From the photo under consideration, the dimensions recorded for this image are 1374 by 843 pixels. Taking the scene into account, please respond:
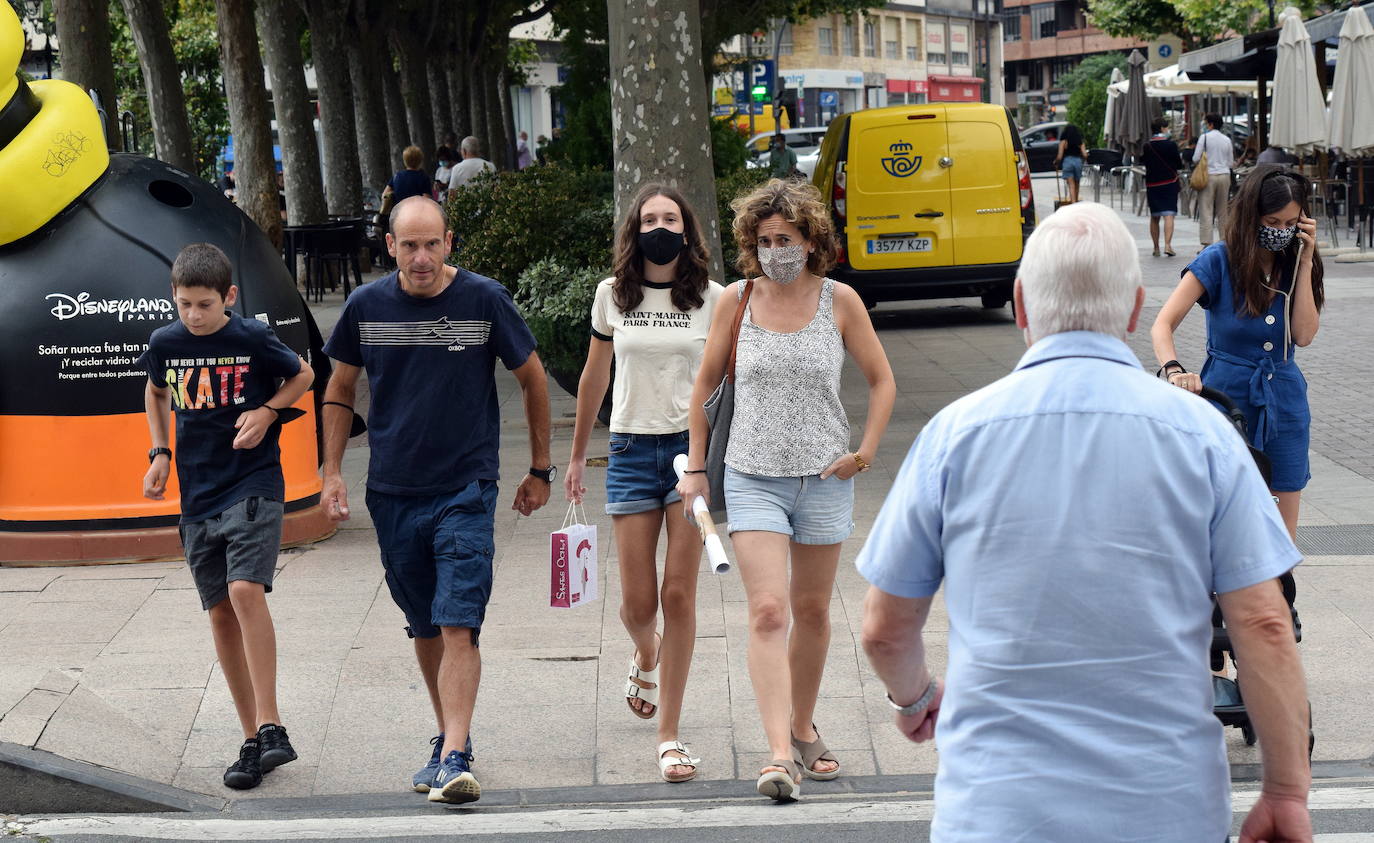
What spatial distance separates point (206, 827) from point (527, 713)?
47.3 inches

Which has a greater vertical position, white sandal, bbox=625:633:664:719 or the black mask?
the black mask

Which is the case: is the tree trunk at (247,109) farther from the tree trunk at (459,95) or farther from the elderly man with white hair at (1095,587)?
the tree trunk at (459,95)

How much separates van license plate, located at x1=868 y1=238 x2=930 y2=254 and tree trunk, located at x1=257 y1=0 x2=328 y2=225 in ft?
27.4

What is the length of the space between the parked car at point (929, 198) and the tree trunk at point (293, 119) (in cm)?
814

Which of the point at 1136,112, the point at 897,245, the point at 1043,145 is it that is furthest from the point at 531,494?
the point at 1043,145

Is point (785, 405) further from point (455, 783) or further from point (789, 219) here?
point (455, 783)

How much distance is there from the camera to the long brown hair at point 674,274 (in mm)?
5164

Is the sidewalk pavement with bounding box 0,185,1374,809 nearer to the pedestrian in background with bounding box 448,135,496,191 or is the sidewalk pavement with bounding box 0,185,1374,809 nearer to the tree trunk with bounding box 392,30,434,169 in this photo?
the pedestrian in background with bounding box 448,135,496,191

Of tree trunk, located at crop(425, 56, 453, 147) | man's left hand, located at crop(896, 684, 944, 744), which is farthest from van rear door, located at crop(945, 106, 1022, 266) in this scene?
tree trunk, located at crop(425, 56, 453, 147)

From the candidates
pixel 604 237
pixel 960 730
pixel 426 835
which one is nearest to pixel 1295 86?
pixel 604 237

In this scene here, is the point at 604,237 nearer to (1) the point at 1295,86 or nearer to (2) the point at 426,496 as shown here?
(2) the point at 426,496

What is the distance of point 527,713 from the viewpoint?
567cm

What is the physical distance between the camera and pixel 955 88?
92.8 meters

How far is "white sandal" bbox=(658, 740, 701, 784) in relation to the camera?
16.4 feet
